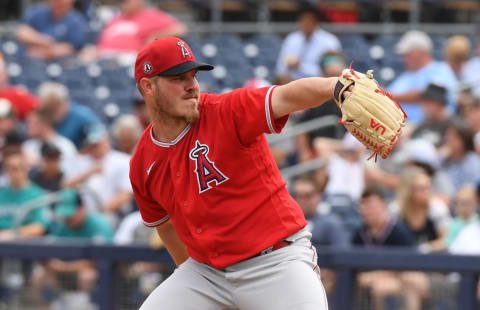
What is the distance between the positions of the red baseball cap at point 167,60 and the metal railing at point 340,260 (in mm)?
2493

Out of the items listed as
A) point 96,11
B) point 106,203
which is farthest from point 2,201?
point 96,11

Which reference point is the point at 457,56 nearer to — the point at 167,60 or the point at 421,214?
the point at 421,214

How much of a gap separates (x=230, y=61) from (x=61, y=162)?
10.5ft

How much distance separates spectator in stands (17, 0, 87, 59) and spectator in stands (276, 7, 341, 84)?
8.98ft

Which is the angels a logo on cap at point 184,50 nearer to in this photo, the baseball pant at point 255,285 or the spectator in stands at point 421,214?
the baseball pant at point 255,285

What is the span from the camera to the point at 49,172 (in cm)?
769

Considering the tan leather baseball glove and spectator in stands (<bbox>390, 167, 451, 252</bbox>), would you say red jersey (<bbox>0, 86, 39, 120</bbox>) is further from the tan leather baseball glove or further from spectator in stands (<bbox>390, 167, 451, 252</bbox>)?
the tan leather baseball glove

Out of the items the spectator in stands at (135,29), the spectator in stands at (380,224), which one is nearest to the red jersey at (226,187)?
the spectator in stands at (380,224)

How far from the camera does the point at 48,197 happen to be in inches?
282

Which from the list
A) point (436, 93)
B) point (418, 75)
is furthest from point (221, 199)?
point (418, 75)

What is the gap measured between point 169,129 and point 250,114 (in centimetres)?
48

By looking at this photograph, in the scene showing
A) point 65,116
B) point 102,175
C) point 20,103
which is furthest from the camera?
point 20,103

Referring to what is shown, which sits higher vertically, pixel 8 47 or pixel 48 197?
pixel 8 47

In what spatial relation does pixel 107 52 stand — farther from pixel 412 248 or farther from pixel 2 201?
pixel 412 248
